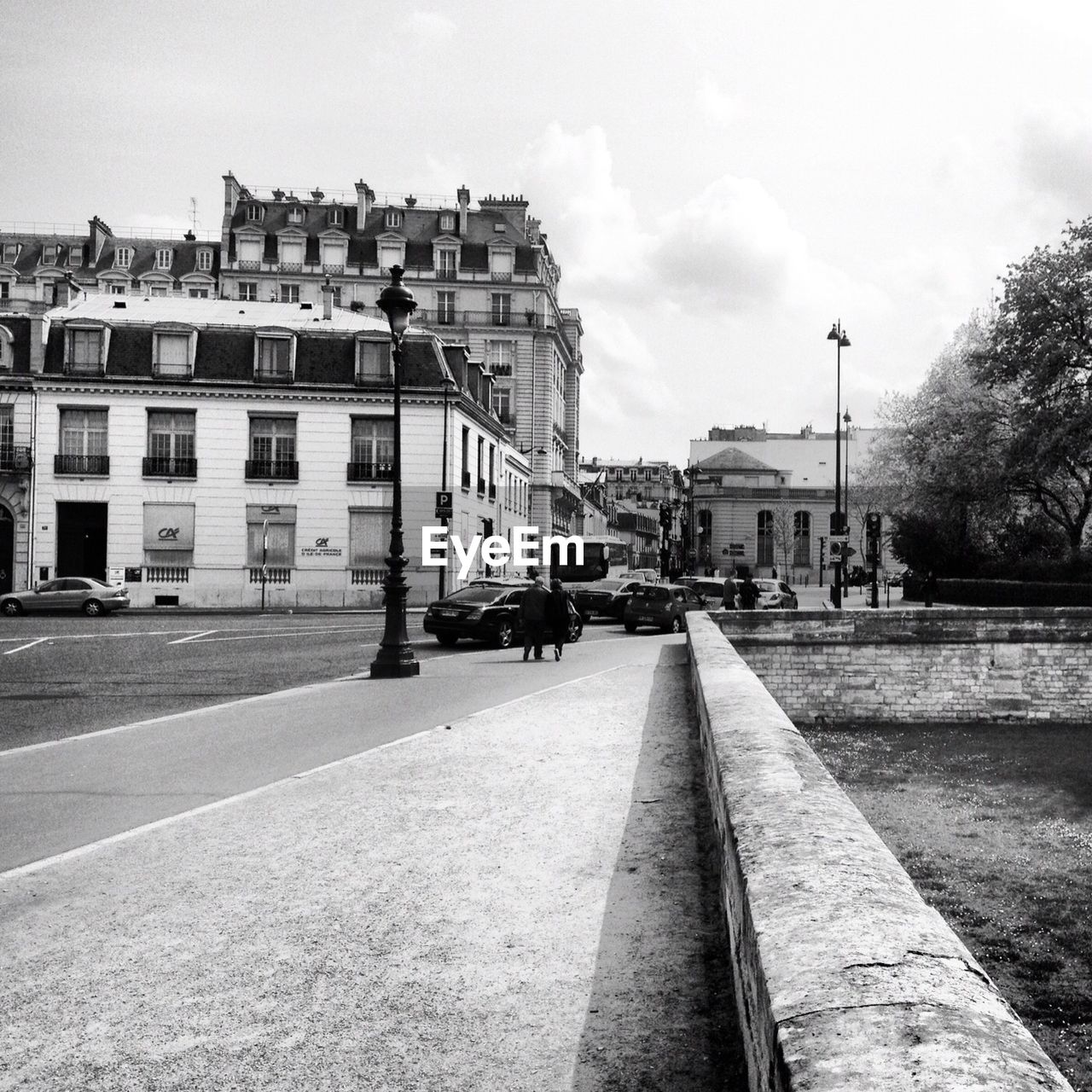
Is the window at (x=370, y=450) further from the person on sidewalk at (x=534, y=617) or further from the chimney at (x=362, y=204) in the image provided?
the chimney at (x=362, y=204)

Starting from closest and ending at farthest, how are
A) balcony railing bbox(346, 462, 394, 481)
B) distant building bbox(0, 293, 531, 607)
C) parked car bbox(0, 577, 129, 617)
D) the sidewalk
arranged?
the sidewalk, parked car bbox(0, 577, 129, 617), distant building bbox(0, 293, 531, 607), balcony railing bbox(346, 462, 394, 481)

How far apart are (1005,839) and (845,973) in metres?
13.2

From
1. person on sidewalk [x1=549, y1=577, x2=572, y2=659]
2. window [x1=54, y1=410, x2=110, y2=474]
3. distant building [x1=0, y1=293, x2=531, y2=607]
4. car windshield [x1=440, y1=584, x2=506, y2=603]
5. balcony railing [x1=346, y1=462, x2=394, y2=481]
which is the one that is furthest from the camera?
balcony railing [x1=346, y1=462, x2=394, y2=481]

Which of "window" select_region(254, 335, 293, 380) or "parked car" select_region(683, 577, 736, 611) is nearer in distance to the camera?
"parked car" select_region(683, 577, 736, 611)

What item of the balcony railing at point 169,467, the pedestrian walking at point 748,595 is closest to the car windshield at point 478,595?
the pedestrian walking at point 748,595

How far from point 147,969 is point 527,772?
14.4 ft

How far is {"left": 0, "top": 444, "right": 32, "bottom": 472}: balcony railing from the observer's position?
38.5 metres

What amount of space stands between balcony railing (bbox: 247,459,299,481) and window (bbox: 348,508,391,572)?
2566 millimetres

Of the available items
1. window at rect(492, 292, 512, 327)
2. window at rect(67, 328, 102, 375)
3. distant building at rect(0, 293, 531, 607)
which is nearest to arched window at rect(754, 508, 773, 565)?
window at rect(492, 292, 512, 327)

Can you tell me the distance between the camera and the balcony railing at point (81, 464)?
39.0m

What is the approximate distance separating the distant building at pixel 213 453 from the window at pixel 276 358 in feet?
0.21

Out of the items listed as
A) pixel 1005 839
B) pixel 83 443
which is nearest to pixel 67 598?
pixel 83 443

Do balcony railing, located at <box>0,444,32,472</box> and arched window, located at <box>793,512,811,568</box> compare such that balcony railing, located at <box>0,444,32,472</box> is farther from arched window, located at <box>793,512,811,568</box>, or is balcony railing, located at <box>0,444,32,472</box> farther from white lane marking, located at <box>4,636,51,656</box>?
arched window, located at <box>793,512,811,568</box>

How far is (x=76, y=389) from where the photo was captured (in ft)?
128
